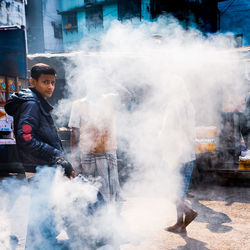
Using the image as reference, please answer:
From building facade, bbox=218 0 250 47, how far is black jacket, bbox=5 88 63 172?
53.0 feet

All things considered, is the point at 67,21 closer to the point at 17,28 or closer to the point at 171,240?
the point at 17,28

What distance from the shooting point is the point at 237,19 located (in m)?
16.3

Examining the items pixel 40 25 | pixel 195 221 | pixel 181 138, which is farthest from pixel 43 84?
pixel 40 25

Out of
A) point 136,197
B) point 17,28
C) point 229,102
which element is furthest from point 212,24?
point 136,197

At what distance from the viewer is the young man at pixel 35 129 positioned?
8.11ft

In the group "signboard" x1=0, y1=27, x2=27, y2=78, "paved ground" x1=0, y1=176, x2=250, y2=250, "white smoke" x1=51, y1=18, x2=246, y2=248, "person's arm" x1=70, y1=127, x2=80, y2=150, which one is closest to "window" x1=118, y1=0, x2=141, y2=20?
"white smoke" x1=51, y1=18, x2=246, y2=248

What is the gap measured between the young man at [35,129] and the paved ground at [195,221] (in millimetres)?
1347

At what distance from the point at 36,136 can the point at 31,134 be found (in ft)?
0.30

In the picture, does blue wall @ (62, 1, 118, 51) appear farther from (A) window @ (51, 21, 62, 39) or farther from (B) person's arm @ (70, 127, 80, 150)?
(B) person's arm @ (70, 127, 80, 150)

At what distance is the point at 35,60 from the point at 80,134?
5.22 m

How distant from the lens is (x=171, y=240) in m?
3.29

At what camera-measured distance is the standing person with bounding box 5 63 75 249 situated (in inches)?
97.7

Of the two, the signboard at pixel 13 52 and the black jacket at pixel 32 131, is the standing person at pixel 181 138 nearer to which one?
the black jacket at pixel 32 131

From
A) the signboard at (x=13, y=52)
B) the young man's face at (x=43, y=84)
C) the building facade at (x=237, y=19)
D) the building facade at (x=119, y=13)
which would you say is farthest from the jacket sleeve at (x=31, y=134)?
the building facade at (x=119, y=13)
